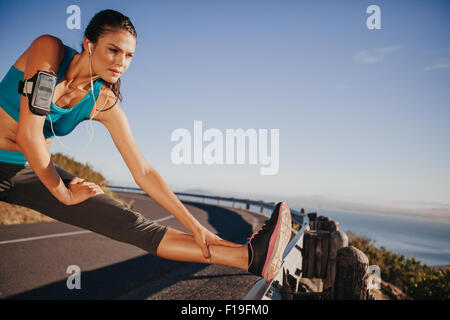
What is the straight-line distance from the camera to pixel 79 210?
210 centimetres

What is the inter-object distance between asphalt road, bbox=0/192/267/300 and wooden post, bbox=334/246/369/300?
168 centimetres

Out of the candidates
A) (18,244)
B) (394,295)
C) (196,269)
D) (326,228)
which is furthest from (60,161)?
(394,295)

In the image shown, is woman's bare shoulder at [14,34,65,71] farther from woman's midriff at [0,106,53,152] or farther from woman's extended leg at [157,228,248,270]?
woman's extended leg at [157,228,248,270]

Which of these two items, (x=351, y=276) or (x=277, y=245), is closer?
(x=277, y=245)

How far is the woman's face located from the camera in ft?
6.30

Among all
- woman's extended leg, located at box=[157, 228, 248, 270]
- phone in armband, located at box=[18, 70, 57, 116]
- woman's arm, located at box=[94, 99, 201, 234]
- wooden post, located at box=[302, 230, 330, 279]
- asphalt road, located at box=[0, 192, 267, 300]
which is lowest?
asphalt road, located at box=[0, 192, 267, 300]

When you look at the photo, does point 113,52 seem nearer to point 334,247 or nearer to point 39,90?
point 39,90

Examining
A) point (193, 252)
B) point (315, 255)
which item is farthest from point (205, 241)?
point (315, 255)

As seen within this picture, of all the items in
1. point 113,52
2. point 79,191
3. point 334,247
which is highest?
point 113,52

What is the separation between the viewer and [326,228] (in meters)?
4.89

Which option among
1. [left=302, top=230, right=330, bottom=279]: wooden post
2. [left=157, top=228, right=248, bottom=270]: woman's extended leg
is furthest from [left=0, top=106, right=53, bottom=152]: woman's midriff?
[left=302, top=230, right=330, bottom=279]: wooden post

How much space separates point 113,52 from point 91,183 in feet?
3.08

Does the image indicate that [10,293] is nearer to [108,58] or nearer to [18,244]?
[18,244]

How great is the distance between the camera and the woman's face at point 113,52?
75.6 inches
